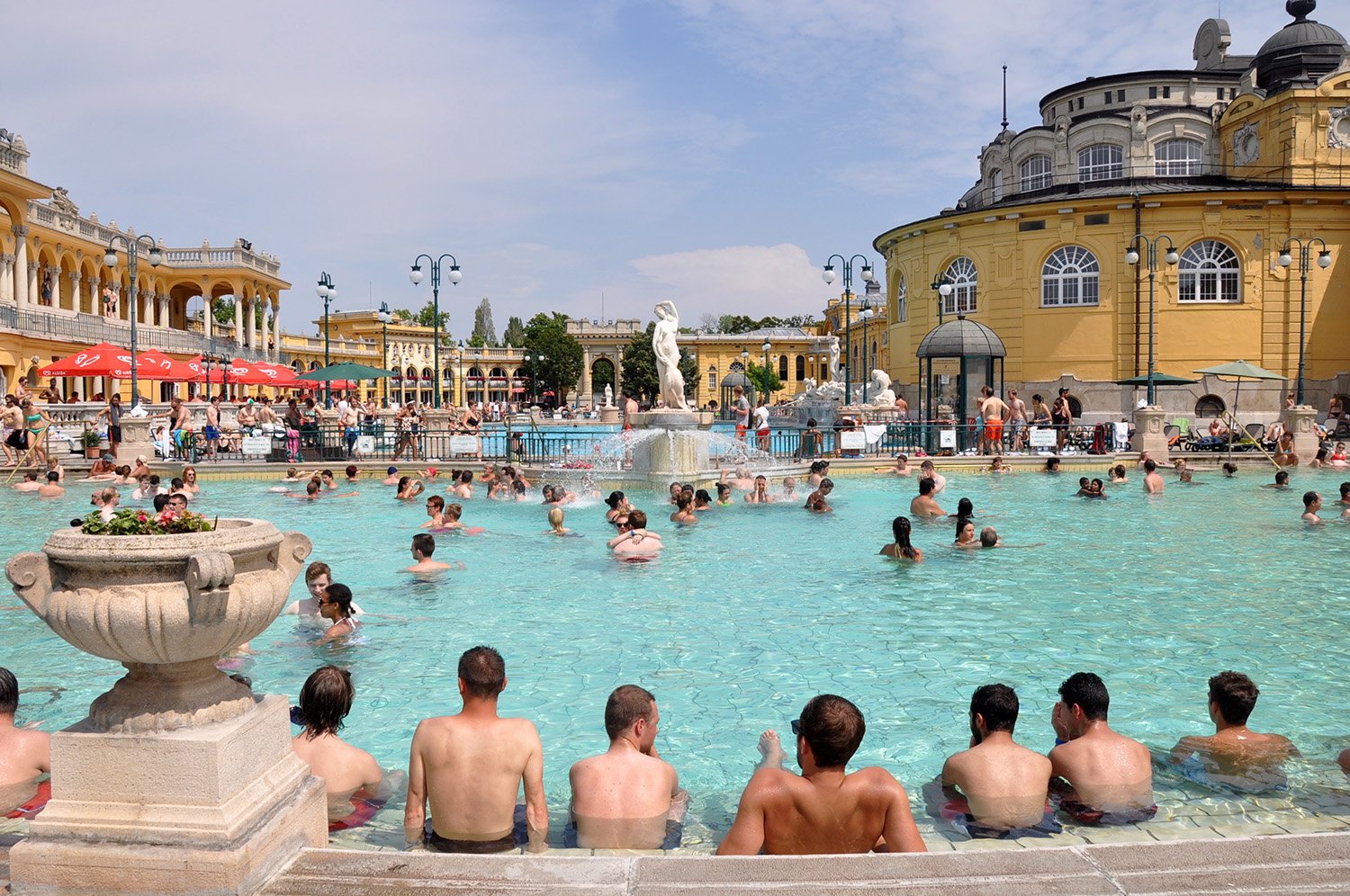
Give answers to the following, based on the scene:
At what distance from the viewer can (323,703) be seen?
16.8 feet

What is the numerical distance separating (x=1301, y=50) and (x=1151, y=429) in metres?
25.0

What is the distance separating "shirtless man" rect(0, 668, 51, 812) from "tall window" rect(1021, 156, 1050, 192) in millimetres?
42878

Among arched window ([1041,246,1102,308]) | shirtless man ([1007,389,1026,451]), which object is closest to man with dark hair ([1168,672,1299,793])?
shirtless man ([1007,389,1026,451])

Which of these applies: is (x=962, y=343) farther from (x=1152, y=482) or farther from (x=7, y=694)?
(x=7, y=694)

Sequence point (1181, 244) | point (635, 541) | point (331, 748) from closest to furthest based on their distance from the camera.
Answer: point (331, 748) → point (635, 541) → point (1181, 244)

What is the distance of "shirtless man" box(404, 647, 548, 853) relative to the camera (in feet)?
14.5

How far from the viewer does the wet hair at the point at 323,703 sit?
512 cm

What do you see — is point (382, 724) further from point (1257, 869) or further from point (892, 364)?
point (892, 364)

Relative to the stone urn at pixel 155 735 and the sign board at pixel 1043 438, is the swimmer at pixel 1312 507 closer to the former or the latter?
the sign board at pixel 1043 438

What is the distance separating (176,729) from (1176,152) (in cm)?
4513

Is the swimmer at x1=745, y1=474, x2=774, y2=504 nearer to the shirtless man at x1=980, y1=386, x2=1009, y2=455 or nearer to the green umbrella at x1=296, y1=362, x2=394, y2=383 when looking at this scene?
the shirtless man at x1=980, y1=386, x2=1009, y2=455

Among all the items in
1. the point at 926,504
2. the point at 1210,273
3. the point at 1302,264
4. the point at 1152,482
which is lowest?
the point at 926,504

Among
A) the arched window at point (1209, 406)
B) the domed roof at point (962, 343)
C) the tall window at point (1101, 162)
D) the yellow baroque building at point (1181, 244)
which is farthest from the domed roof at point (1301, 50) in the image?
the domed roof at point (962, 343)

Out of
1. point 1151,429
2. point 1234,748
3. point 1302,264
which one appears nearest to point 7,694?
point 1234,748
